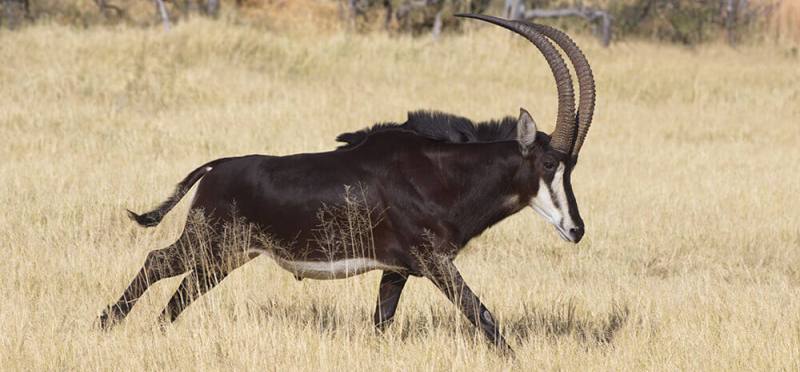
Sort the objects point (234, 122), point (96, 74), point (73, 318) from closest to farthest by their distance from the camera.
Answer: point (73, 318), point (234, 122), point (96, 74)

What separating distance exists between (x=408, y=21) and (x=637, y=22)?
7.92 metres

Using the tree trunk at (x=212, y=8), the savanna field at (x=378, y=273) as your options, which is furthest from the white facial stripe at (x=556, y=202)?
the tree trunk at (x=212, y=8)

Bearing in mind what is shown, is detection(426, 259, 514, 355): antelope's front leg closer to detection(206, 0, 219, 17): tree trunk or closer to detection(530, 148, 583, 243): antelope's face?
detection(530, 148, 583, 243): antelope's face

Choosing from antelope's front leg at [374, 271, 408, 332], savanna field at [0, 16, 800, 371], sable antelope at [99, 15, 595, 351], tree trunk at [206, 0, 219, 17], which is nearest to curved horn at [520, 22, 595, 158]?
sable antelope at [99, 15, 595, 351]

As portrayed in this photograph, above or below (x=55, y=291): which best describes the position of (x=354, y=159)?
above

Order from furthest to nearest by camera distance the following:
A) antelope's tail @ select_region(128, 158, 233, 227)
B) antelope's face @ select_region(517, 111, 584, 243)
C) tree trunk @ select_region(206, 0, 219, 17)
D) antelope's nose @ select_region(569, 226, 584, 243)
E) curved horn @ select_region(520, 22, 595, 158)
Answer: tree trunk @ select_region(206, 0, 219, 17), antelope's tail @ select_region(128, 158, 233, 227), curved horn @ select_region(520, 22, 595, 158), antelope's face @ select_region(517, 111, 584, 243), antelope's nose @ select_region(569, 226, 584, 243)

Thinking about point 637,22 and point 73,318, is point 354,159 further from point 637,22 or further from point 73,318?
point 637,22

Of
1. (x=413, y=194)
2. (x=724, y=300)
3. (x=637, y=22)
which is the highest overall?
(x=413, y=194)

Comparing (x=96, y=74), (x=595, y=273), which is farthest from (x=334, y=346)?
(x=96, y=74)

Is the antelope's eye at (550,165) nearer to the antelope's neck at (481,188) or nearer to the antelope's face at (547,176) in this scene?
A: the antelope's face at (547,176)

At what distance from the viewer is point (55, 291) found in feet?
24.4

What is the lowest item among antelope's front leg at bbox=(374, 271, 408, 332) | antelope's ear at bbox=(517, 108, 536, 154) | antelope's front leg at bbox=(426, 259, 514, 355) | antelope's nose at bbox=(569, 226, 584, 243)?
antelope's front leg at bbox=(374, 271, 408, 332)

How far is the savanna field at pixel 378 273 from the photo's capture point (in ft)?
20.0

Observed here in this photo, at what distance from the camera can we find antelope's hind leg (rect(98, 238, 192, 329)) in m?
6.53
